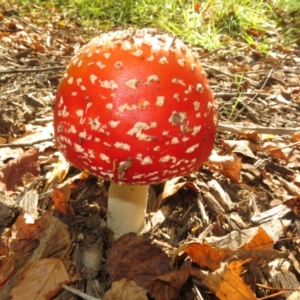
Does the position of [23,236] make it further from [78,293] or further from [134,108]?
[134,108]

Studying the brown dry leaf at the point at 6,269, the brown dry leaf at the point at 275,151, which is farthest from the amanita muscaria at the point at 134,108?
the brown dry leaf at the point at 275,151

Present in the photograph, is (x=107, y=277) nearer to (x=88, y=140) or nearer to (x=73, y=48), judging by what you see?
(x=88, y=140)

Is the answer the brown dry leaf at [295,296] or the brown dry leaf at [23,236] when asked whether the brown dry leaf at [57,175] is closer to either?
the brown dry leaf at [23,236]

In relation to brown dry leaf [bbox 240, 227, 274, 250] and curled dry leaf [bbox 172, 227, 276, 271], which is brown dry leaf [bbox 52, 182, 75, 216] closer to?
curled dry leaf [bbox 172, 227, 276, 271]

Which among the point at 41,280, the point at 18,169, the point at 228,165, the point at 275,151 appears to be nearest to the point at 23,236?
the point at 41,280

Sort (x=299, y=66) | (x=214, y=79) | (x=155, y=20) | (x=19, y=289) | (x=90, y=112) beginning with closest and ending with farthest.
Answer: (x=90, y=112) → (x=19, y=289) → (x=214, y=79) → (x=299, y=66) → (x=155, y=20)

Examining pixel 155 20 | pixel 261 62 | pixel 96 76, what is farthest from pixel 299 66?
pixel 96 76

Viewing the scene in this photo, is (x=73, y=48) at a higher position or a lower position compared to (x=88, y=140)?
lower
